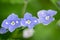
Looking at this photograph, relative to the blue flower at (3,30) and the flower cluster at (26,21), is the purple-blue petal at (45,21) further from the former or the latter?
the blue flower at (3,30)

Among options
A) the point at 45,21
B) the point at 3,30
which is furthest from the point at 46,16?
the point at 3,30

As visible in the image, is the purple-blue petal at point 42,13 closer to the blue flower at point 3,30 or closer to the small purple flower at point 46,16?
the small purple flower at point 46,16

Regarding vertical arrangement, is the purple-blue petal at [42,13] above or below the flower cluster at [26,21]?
above

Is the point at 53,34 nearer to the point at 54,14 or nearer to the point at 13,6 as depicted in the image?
the point at 54,14

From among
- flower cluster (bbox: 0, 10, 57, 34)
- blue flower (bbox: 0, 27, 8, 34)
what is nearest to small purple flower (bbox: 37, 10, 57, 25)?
flower cluster (bbox: 0, 10, 57, 34)

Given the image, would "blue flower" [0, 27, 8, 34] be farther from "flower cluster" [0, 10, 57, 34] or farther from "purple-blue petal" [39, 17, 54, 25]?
"purple-blue petal" [39, 17, 54, 25]

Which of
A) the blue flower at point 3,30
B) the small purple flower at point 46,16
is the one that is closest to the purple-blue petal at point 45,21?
the small purple flower at point 46,16
